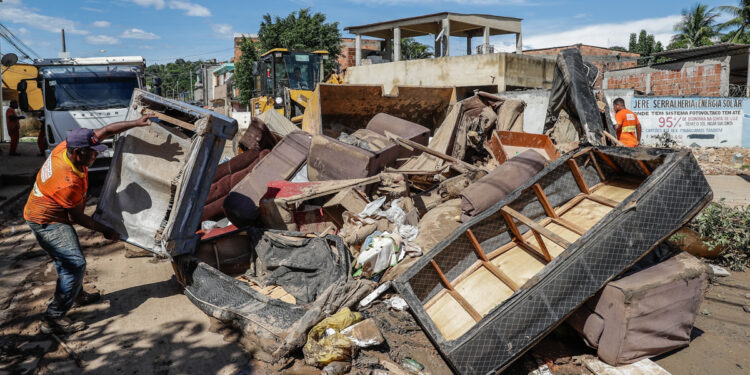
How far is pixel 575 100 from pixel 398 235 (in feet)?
10.2

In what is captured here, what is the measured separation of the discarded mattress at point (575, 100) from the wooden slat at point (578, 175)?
69 centimetres

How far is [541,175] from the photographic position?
4039 millimetres

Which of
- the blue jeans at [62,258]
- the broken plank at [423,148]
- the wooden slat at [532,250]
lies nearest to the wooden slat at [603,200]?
the wooden slat at [532,250]

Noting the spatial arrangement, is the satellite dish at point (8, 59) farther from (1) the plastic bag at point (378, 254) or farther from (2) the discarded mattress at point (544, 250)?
(2) the discarded mattress at point (544, 250)

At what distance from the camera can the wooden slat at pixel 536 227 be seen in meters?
3.28

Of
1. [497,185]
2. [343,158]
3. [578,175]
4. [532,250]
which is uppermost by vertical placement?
[343,158]

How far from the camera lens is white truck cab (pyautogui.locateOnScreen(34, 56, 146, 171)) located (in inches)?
329

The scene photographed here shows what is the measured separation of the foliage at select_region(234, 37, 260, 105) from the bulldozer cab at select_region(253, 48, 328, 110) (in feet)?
39.9

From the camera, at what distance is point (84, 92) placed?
8.59 metres

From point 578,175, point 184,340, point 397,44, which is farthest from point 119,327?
point 397,44

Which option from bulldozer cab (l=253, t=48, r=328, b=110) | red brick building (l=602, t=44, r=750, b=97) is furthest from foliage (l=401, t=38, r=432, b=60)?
bulldozer cab (l=253, t=48, r=328, b=110)

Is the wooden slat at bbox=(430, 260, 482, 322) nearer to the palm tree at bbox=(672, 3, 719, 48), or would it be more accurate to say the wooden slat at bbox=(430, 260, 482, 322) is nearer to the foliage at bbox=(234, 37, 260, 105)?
the foliage at bbox=(234, 37, 260, 105)

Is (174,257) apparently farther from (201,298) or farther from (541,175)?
(541,175)

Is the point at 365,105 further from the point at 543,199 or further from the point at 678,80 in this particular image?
the point at 678,80
